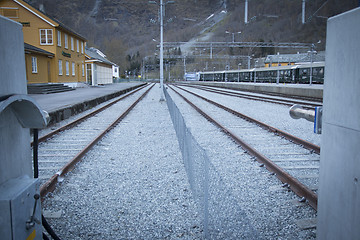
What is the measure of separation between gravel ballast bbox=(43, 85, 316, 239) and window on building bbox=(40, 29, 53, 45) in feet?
100

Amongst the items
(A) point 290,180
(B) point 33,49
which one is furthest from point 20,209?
(B) point 33,49

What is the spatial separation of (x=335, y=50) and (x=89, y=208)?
346cm

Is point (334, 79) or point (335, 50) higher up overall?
point (335, 50)

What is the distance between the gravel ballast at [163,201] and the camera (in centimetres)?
353

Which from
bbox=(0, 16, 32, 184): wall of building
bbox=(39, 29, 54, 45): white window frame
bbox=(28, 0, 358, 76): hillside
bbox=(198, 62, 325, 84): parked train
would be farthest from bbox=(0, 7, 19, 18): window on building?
bbox=(0, 16, 32, 184): wall of building

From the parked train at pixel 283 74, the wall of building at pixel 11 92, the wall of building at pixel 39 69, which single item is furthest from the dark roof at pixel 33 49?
the wall of building at pixel 11 92

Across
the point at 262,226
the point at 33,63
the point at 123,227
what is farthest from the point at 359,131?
the point at 33,63

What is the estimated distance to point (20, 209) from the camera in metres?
2.19

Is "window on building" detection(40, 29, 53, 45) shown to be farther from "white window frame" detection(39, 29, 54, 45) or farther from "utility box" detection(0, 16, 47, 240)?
"utility box" detection(0, 16, 47, 240)

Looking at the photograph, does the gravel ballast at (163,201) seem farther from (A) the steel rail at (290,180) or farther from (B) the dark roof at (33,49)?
(B) the dark roof at (33,49)

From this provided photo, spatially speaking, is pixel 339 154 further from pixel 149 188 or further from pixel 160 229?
pixel 149 188

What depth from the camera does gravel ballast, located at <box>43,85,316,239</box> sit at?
3531mm

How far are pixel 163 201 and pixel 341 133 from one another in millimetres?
2799

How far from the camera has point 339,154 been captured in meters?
2.21
